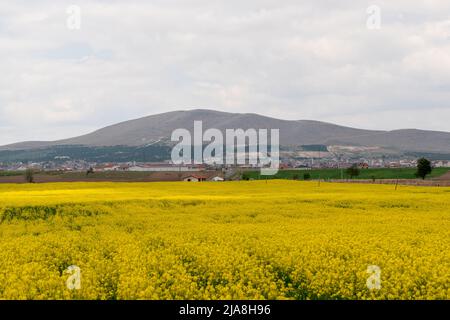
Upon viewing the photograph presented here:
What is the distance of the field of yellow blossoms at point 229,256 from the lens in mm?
11625

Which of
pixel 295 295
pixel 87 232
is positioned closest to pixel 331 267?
pixel 295 295

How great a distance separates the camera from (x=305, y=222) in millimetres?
23891

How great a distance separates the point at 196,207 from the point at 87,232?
9.99 m

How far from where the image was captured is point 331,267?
13.2m

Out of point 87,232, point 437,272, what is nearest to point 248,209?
point 87,232

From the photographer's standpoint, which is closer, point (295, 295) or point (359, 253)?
point (295, 295)

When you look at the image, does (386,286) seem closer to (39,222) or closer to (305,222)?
(305,222)

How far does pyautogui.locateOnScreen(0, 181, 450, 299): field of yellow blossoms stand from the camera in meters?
11.6

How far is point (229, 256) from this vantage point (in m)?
14.4

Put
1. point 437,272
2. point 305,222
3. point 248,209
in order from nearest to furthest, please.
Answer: point 437,272
point 305,222
point 248,209

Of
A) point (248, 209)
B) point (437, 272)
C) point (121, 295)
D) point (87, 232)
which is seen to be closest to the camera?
point (121, 295)

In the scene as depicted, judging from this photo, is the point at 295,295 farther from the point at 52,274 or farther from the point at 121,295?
the point at 52,274
